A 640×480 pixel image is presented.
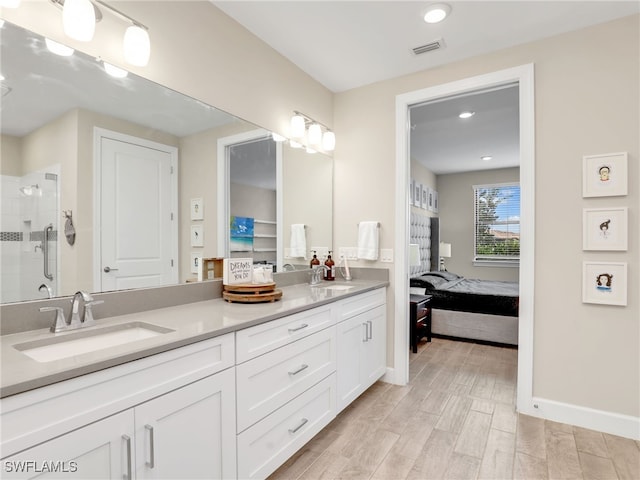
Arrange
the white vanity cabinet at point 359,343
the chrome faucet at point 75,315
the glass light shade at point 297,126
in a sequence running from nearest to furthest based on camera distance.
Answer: the chrome faucet at point 75,315, the white vanity cabinet at point 359,343, the glass light shade at point 297,126

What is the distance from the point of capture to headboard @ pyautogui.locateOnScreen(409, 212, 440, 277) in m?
5.46

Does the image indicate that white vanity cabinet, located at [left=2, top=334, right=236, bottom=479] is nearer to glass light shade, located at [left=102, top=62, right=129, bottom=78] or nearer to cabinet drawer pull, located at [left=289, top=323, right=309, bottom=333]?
cabinet drawer pull, located at [left=289, top=323, right=309, bottom=333]

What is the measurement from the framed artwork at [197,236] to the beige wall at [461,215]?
5769 millimetres

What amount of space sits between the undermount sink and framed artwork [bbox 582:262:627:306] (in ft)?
7.93

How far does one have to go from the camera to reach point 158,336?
1.20m

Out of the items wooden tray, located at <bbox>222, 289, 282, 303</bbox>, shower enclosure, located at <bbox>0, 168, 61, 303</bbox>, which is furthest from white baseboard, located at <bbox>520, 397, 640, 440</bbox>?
shower enclosure, located at <bbox>0, 168, 61, 303</bbox>

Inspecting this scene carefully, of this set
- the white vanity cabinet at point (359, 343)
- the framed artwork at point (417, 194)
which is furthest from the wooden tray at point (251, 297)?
the framed artwork at point (417, 194)

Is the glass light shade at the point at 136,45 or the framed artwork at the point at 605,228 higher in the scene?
the glass light shade at the point at 136,45

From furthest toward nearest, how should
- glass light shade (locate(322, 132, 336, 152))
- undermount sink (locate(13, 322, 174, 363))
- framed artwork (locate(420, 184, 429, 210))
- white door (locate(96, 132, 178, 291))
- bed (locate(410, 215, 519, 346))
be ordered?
framed artwork (locate(420, 184, 429, 210)) < bed (locate(410, 215, 519, 346)) < glass light shade (locate(322, 132, 336, 152)) < white door (locate(96, 132, 178, 291)) < undermount sink (locate(13, 322, 174, 363))

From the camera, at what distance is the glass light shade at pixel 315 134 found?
2.83 metres

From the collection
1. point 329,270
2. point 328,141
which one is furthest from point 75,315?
point 328,141

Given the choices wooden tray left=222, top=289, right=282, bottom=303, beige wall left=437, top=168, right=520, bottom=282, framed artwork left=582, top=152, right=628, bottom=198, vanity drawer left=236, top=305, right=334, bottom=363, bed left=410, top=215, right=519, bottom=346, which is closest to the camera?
vanity drawer left=236, top=305, right=334, bottom=363

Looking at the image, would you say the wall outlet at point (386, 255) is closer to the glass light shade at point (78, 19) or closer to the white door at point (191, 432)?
the white door at point (191, 432)

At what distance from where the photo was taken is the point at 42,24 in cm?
132
